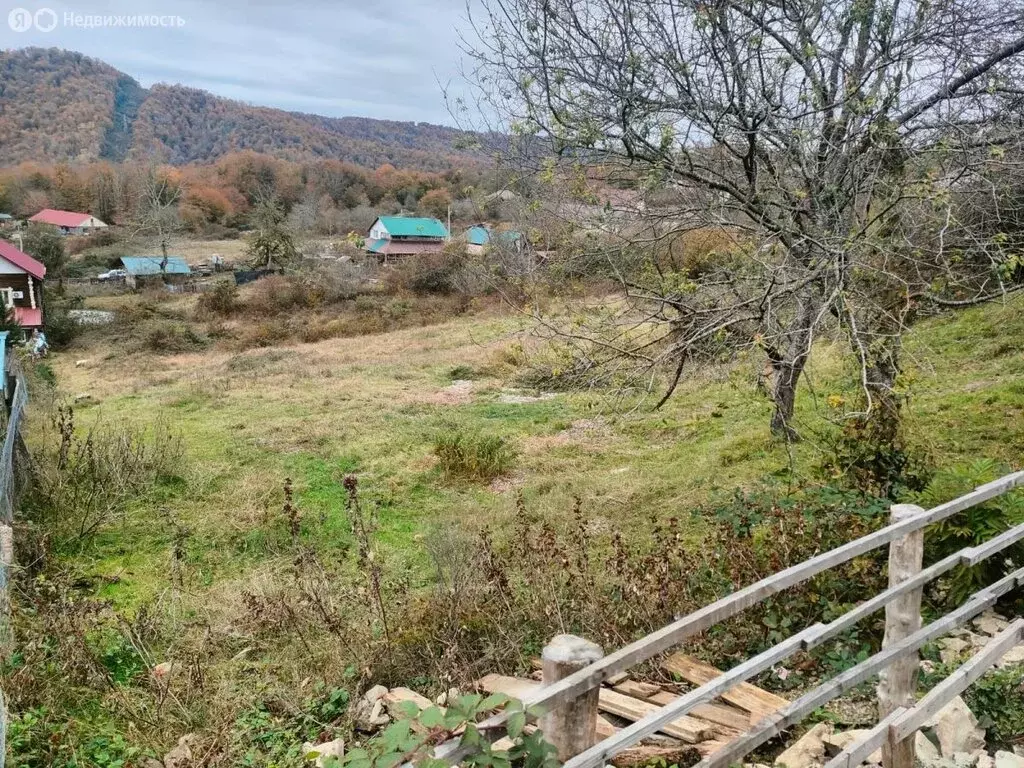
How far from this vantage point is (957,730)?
275cm

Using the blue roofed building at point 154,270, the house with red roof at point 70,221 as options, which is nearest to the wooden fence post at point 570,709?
the blue roofed building at point 154,270

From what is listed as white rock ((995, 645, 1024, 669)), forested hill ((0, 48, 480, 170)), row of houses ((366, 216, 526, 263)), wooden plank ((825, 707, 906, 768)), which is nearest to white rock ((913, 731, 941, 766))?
wooden plank ((825, 707, 906, 768))

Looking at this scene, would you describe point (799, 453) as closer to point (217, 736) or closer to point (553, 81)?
point (553, 81)

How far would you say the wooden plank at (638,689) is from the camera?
3.43 m

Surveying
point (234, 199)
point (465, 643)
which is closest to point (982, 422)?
point (465, 643)

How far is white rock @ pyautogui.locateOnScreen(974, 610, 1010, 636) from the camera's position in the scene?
12.1 ft

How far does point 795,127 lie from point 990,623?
12.3 feet

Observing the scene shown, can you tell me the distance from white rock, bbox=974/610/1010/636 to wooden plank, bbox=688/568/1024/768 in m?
0.68

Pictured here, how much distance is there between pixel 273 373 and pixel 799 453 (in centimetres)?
1624

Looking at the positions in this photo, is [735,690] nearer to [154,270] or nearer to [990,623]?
[990,623]

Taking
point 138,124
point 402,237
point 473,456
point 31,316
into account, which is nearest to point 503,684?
point 473,456

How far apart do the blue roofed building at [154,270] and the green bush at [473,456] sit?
3845 centimetres

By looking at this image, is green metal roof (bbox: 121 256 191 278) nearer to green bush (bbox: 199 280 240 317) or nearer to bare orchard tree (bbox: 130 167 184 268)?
bare orchard tree (bbox: 130 167 184 268)

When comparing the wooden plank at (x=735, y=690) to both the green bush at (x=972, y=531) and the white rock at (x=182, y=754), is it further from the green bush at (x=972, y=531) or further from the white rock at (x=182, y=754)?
the white rock at (x=182, y=754)
